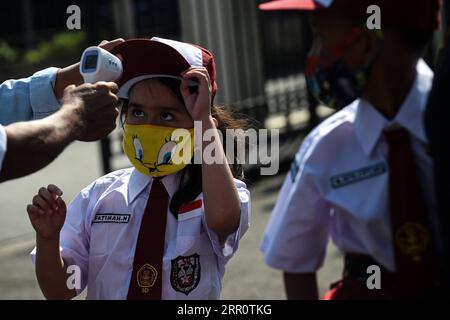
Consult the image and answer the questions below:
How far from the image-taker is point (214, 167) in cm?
239

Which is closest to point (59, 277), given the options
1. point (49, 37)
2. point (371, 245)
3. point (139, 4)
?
point (371, 245)

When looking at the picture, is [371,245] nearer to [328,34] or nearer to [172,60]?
[328,34]

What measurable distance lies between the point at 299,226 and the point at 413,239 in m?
0.37

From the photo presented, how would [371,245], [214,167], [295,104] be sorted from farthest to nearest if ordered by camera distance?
[295,104], [214,167], [371,245]

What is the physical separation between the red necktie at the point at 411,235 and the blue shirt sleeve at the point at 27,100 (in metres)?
1.22

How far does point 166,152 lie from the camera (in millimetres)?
2561

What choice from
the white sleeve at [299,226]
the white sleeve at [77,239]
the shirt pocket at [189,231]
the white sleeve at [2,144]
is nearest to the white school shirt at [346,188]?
the white sleeve at [299,226]

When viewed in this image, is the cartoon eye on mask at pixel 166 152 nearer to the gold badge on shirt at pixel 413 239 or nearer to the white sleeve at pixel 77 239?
the white sleeve at pixel 77 239

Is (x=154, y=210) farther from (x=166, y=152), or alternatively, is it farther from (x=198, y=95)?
(x=198, y=95)

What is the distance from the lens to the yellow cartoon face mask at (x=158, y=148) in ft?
8.38

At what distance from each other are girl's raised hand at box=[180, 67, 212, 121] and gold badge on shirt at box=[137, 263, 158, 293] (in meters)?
0.47

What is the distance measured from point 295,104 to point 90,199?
7.08 meters

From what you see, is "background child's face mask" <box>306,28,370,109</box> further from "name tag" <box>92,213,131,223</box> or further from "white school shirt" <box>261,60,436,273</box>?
"name tag" <box>92,213,131,223</box>

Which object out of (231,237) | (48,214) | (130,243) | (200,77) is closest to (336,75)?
(200,77)
